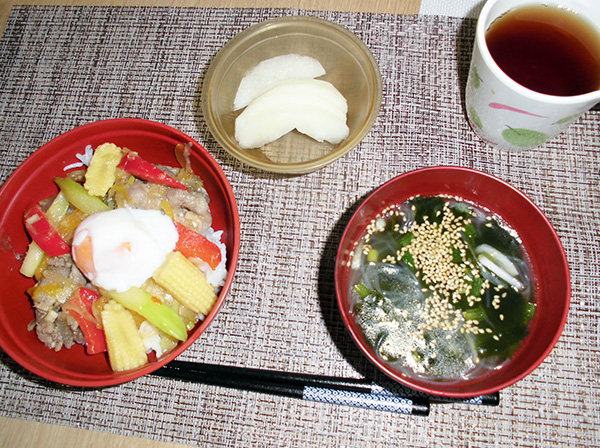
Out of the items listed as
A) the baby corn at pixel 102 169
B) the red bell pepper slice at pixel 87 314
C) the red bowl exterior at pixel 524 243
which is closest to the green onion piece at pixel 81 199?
the baby corn at pixel 102 169

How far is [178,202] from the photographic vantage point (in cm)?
136

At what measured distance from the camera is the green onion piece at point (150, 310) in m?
1.24

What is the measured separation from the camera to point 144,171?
4.47ft

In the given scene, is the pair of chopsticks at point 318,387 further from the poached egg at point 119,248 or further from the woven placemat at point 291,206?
the poached egg at point 119,248

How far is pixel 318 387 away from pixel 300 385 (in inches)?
2.0

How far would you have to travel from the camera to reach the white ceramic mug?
1.19 metres

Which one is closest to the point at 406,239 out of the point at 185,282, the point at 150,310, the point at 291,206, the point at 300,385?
the point at 291,206

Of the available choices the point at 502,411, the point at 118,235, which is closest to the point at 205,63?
the point at 118,235

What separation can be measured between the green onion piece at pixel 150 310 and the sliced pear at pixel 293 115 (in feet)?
1.75

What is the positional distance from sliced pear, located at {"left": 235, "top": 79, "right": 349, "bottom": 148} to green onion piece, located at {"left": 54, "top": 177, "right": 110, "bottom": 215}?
0.44m

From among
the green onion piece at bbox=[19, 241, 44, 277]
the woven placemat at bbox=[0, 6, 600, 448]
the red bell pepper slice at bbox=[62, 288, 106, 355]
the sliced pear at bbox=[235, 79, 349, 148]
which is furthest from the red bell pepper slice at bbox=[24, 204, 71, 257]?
the sliced pear at bbox=[235, 79, 349, 148]

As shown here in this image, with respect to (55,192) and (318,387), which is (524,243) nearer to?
(318,387)

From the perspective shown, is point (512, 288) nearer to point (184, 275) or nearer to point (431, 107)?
point (431, 107)

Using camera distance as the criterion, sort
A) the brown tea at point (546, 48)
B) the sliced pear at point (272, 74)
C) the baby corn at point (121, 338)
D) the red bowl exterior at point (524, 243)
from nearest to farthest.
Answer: the red bowl exterior at point (524, 243) → the baby corn at point (121, 338) → the brown tea at point (546, 48) → the sliced pear at point (272, 74)
